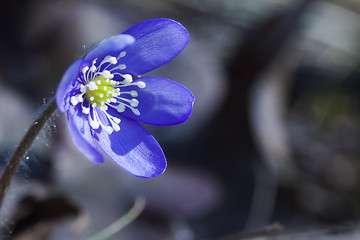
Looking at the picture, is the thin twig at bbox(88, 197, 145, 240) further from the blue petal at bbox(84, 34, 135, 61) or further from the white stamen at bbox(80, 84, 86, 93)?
the blue petal at bbox(84, 34, 135, 61)

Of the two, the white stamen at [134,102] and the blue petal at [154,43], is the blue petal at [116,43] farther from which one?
the white stamen at [134,102]

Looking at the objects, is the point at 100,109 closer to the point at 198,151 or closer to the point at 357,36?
the point at 198,151

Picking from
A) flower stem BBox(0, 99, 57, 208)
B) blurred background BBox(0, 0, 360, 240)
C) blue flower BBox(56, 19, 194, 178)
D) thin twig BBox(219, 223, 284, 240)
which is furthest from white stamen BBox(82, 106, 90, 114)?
thin twig BBox(219, 223, 284, 240)

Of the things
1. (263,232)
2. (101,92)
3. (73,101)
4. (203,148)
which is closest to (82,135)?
(73,101)

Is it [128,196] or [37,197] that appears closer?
[37,197]

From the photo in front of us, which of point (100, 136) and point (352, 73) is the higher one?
point (100, 136)

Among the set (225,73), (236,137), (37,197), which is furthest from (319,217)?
(37,197)

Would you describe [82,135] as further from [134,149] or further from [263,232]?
[263,232]
